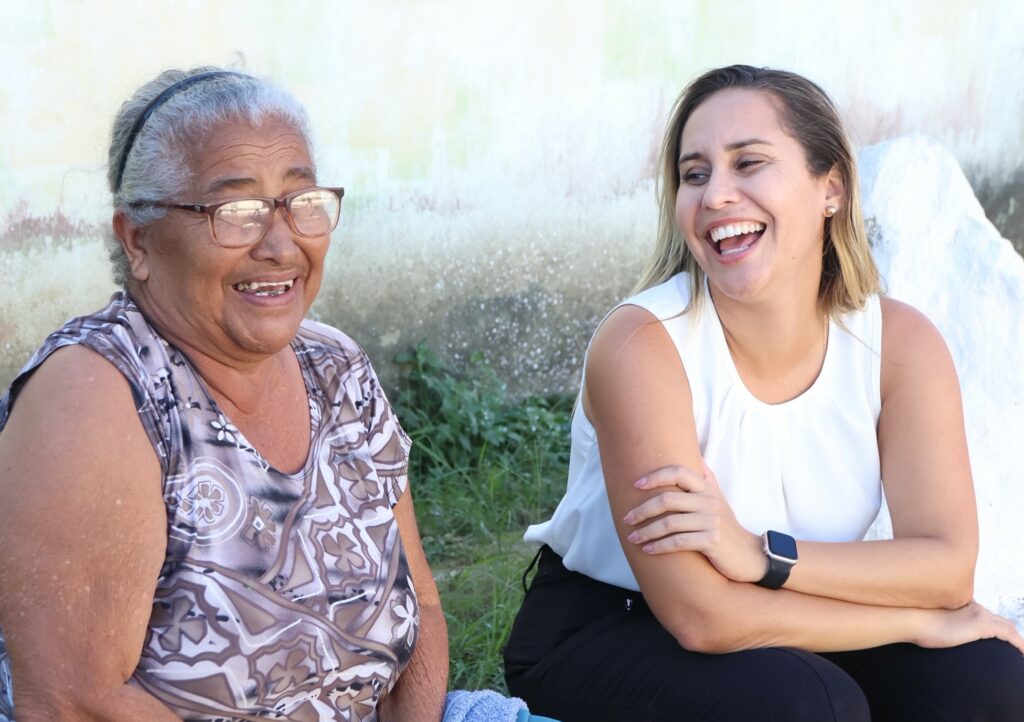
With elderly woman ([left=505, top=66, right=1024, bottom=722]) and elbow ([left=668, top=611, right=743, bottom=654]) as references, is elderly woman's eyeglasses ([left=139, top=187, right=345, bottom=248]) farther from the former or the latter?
elbow ([left=668, top=611, right=743, bottom=654])

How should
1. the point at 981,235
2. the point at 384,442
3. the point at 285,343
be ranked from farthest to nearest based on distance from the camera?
the point at 981,235 → the point at 384,442 → the point at 285,343

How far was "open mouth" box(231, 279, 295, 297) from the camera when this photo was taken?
2.23 meters

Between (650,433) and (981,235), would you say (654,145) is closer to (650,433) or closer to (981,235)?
(981,235)

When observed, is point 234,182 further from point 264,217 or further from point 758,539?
point 758,539

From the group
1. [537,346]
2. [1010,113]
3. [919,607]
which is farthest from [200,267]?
[1010,113]

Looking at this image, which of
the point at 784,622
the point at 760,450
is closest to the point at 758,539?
the point at 784,622

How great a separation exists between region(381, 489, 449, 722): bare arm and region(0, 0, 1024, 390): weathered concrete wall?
1.85m

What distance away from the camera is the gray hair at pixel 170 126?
7.09ft

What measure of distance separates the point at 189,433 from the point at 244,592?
0.90 ft

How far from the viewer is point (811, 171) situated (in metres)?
2.90

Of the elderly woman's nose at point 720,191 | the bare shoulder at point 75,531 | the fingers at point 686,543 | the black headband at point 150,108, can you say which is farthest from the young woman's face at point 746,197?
the bare shoulder at point 75,531

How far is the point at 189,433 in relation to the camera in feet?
6.91

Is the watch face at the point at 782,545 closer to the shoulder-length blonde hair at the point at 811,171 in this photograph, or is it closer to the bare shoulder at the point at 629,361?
the bare shoulder at the point at 629,361

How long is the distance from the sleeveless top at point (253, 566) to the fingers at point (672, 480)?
524mm
